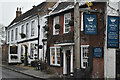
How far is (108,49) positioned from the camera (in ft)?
42.3

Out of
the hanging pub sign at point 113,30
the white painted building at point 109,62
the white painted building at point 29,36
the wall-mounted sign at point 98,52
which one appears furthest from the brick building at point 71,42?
the white painted building at point 29,36

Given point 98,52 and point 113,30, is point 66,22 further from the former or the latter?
point 113,30

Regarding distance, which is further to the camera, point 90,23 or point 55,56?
point 55,56

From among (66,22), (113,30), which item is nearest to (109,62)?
(113,30)

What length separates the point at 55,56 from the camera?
61.5ft

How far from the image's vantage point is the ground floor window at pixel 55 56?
60.7 feet

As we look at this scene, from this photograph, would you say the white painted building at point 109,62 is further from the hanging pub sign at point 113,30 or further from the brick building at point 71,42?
the hanging pub sign at point 113,30

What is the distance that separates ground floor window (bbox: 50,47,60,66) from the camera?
18.5 m

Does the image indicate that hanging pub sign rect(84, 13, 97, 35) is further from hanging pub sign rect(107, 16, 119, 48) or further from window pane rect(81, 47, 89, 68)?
window pane rect(81, 47, 89, 68)

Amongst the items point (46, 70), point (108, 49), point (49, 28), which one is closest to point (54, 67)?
point (46, 70)

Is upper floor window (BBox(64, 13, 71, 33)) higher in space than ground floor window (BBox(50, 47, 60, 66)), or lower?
higher

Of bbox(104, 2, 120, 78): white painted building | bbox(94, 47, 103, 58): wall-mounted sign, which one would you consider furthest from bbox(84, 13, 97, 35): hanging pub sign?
bbox(94, 47, 103, 58): wall-mounted sign

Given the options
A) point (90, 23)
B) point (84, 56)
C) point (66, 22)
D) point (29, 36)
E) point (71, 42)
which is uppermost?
point (66, 22)

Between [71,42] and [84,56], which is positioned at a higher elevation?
[71,42]
